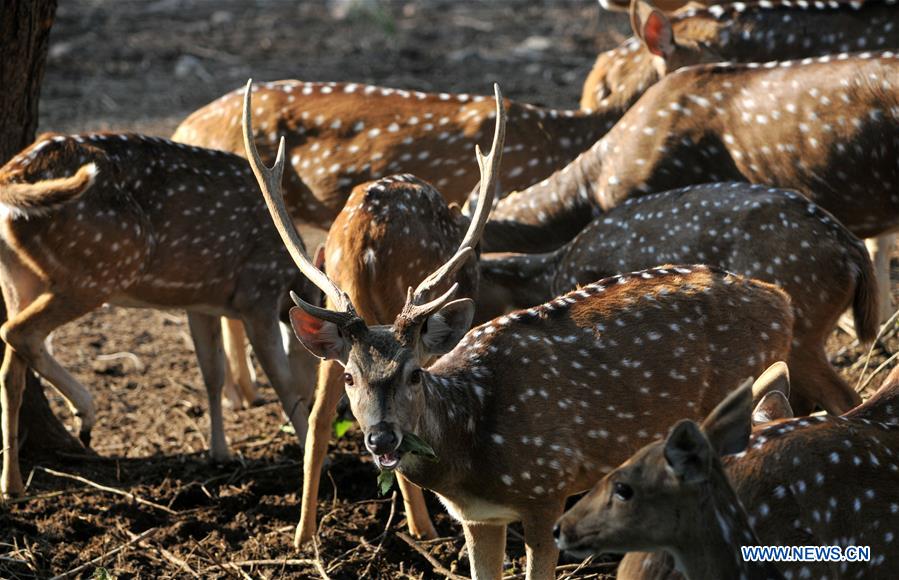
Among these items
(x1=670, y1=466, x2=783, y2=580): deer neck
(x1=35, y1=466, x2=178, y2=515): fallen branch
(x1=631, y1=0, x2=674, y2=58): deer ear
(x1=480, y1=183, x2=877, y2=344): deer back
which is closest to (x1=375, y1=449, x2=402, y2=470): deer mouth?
(x1=670, y1=466, x2=783, y2=580): deer neck

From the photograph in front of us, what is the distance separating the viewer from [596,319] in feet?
15.1

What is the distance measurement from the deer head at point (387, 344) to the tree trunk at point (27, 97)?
7.10 feet

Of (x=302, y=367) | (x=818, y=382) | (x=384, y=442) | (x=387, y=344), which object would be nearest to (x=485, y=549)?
(x=384, y=442)

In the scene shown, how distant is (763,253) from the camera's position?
210 inches

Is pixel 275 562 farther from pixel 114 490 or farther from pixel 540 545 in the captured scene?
pixel 540 545

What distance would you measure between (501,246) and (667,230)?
123 centimetres

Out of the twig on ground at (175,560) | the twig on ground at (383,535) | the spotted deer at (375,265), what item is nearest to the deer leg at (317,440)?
the spotted deer at (375,265)

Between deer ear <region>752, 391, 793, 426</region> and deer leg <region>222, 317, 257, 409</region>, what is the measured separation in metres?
3.45

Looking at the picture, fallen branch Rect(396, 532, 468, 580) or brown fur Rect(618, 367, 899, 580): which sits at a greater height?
brown fur Rect(618, 367, 899, 580)

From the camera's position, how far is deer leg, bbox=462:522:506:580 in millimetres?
4535

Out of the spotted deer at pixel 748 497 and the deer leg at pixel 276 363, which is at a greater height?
the spotted deer at pixel 748 497

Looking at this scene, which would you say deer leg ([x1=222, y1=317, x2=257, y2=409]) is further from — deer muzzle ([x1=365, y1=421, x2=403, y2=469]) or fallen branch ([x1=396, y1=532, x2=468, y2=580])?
deer muzzle ([x1=365, y1=421, x2=403, y2=469])

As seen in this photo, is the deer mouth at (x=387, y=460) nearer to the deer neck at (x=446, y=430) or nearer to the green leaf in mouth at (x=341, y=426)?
the deer neck at (x=446, y=430)

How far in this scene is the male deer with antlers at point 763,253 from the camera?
17.2 feet
